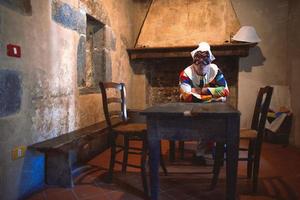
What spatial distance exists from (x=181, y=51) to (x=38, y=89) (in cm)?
316

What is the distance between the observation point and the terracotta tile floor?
2.33 metres

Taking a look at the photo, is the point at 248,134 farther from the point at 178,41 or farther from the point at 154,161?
the point at 178,41

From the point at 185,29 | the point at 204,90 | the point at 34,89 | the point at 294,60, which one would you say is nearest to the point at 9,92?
the point at 34,89

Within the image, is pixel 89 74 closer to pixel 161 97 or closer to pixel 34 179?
pixel 34 179

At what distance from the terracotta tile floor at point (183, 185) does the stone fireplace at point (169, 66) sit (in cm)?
230

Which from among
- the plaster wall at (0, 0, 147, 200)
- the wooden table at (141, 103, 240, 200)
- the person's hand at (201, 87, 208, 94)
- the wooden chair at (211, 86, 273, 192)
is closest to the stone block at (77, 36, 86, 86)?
the plaster wall at (0, 0, 147, 200)

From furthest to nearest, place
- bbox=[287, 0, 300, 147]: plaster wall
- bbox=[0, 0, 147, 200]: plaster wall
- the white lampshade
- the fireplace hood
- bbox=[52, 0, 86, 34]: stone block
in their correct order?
the fireplace hood
the white lampshade
bbox=[287, 0, 300, 147]: plaster wall
bbox=[52, 0, 86, 34]: stone block
bbox=[0, 0, 147, 200]: plaster wall

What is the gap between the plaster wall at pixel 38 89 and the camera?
2117 millimetres

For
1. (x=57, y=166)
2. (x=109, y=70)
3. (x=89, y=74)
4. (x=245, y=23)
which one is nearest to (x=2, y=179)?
(x=57, y=166)

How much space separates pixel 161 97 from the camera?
5.89 meters

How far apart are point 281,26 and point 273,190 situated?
3.55 m

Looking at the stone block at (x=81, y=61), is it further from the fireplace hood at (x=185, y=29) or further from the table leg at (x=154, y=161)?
the fireplace hood at (x=185, y=29)

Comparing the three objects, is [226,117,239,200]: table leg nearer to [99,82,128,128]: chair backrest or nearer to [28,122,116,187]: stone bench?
[99,82,128,128]: chair backrest

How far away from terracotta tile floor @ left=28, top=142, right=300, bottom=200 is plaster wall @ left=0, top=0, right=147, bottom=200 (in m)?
0.29
